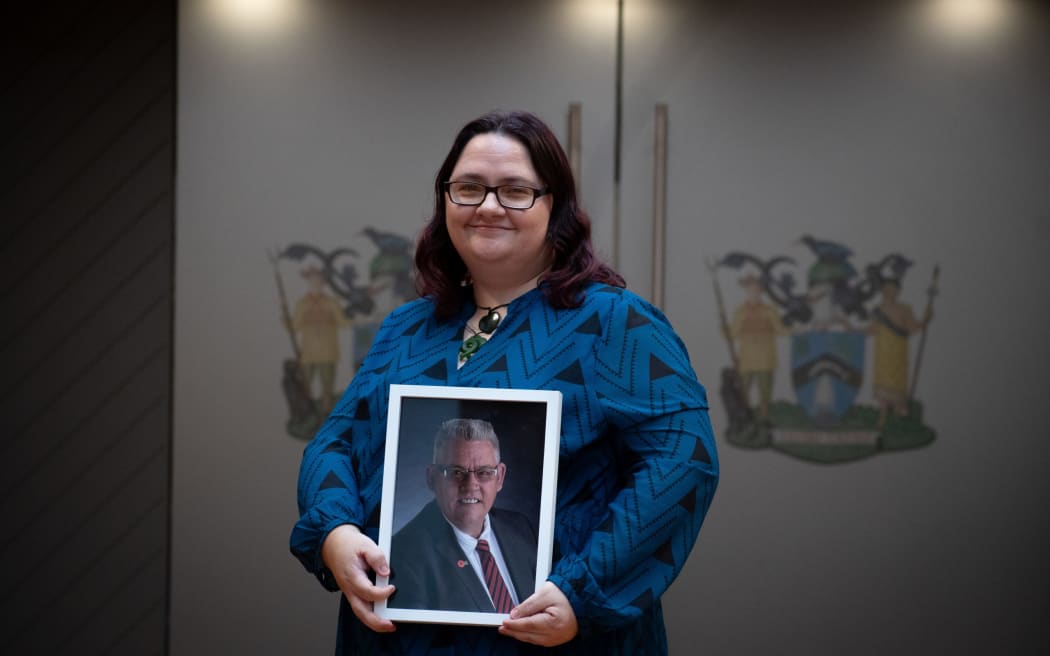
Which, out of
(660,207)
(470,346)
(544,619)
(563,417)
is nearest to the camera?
(544,619)

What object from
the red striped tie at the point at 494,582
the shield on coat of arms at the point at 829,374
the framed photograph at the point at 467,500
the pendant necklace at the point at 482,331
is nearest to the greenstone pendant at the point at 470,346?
the pendant necklace at the point at 482,331

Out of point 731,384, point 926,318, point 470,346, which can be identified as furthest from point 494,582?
point 926,318

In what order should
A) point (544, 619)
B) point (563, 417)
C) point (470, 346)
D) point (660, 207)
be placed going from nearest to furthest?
point (544, 619)
point (563, 417)
point (470, 346)
point (660, 207)

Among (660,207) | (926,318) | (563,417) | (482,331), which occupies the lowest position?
(563,417)

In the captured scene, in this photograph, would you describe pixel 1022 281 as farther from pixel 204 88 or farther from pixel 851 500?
pixel 204 88

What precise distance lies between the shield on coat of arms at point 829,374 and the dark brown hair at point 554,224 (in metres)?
1.39

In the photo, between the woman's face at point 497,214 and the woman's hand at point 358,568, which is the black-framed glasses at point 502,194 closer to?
the woman's face at point 497,214

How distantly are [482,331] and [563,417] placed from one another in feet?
0.60

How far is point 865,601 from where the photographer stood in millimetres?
2607

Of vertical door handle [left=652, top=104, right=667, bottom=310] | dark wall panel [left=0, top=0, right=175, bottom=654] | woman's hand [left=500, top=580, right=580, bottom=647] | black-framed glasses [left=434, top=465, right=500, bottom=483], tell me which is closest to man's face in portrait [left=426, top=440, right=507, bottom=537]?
black-framed glasses [left=434, top=465, right=500, bottom=483]

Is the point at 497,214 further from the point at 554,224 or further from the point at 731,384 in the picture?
the point at 731,384

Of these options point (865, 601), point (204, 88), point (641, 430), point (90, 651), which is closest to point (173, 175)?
point (204, 88)

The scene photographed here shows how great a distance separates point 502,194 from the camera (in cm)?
127

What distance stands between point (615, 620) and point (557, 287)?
1.33 ft
